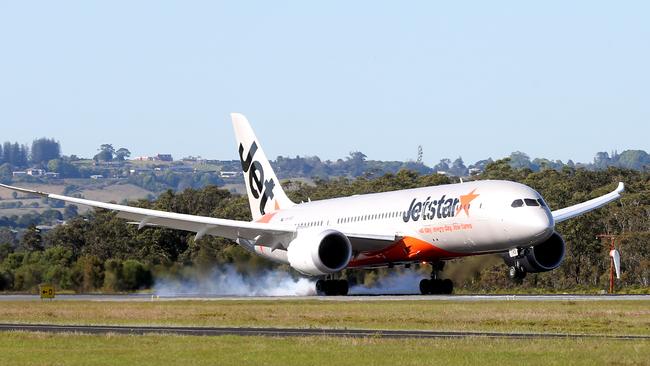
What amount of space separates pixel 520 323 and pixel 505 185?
59.1 feet

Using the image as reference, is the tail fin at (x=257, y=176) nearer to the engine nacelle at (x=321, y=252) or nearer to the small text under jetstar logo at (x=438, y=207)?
the engine nacelle at (x=321, y=252)

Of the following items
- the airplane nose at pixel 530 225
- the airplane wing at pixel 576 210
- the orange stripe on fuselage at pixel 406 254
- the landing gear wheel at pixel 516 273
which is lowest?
the landing gear wheel at pixel 516 273

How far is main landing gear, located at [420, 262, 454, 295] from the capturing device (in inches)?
2213

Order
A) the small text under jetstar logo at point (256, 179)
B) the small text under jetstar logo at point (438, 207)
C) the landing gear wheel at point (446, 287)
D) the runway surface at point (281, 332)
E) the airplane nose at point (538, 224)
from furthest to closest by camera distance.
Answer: the small text under jetstar logo at point (256, 179) < the landing gear wheel at point (446, 287) < the small text under jetstar logo at point (438, 207) < the airplane nose at point (538, 224) < the runway surface at point (281, 332)

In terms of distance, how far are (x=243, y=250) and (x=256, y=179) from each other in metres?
3.79

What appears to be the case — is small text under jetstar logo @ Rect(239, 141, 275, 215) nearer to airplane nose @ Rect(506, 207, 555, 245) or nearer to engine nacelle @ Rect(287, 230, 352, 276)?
engine nacelle @ Rect(287, 230, 352, 276)

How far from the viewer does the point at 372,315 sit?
3928 cm

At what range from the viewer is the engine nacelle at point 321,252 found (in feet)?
179

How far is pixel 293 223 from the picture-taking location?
6309cm

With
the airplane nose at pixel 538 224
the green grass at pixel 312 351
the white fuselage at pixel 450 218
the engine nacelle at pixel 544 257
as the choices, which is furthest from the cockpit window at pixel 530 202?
the green grass at pixel 312 351

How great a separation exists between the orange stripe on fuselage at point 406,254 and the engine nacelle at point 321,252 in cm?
203

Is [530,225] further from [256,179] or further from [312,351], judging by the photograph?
[312,351]

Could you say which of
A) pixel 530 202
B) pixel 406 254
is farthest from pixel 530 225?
pixel 406 254

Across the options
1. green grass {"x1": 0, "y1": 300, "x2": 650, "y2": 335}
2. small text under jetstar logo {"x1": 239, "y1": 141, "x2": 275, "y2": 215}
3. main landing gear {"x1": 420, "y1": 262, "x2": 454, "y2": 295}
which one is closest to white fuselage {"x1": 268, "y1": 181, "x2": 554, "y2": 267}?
main landing gear {"x1": 420, "y1": 262, "x2": 454, "y2": 295}
